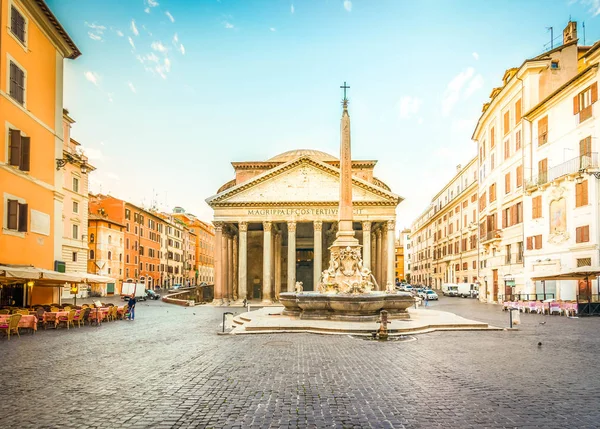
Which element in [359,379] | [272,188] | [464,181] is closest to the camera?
[359,379]

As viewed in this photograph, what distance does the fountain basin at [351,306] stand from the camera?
→ 715 inches

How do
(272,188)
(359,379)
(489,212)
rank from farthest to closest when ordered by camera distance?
1. (272,188)
2. (489,212)
3. (359,379)

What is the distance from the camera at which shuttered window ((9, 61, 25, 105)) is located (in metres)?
19.6

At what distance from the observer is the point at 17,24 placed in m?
Answer: 19.9

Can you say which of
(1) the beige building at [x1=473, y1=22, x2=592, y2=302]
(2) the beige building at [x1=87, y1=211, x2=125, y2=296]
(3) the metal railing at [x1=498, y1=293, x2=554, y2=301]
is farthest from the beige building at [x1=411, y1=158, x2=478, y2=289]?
(2) the beige building at [x1=87, y1=211, x2=125, y2=296]

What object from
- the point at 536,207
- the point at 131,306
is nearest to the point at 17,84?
the point at 131,306

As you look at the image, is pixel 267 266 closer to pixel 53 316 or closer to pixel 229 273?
pixel 229 273

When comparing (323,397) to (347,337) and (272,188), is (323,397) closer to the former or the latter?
(347,337)

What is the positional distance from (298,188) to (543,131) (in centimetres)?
2008

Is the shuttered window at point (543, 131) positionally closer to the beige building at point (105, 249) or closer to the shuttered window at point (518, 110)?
the shuttered window at point (518, 110)

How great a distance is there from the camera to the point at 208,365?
10.3 m

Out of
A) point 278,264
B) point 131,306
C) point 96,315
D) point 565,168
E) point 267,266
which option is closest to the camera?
point 96,315

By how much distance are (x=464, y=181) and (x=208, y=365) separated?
5679cm

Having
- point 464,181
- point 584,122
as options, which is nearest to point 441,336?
point 584,122
